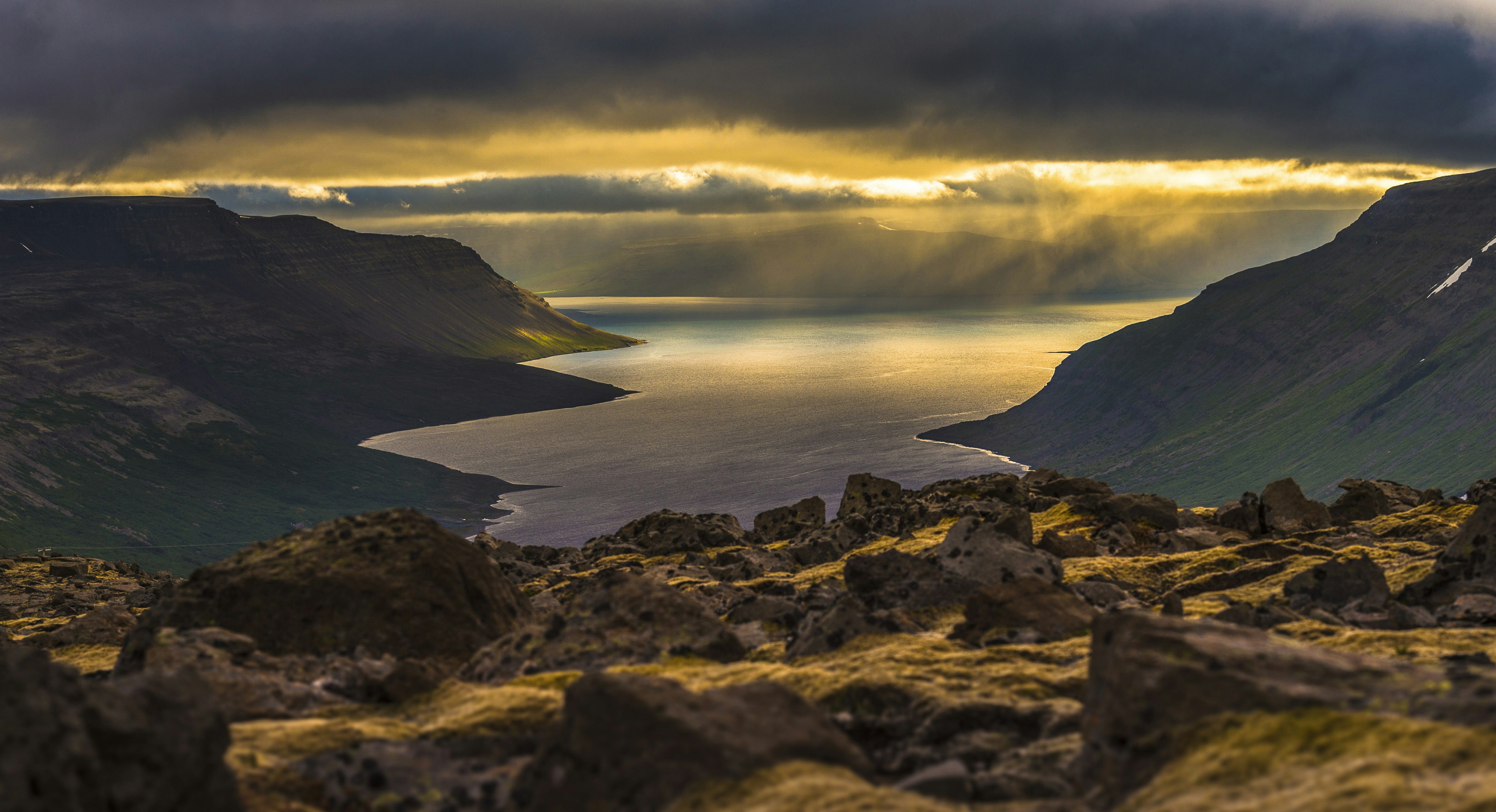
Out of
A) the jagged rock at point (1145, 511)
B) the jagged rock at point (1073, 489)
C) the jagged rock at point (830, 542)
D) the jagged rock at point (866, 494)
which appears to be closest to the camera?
the jagged rock at point (1145, 511)

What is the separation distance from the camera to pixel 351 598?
29438 mm

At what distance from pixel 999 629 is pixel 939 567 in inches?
355

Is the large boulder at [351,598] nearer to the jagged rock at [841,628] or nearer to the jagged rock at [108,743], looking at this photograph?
the jagged rock at [841,628]

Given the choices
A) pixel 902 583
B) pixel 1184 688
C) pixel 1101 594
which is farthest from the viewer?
pixel 902 583

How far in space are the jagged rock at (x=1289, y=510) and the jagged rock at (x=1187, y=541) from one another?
4670mm

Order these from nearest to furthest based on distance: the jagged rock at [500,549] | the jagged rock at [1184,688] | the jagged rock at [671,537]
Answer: the jagged rock at [1184,688], the jagged rock at [500,549], the jagged rock at [671,537]

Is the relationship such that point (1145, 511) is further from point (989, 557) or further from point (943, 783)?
point (943, 783)

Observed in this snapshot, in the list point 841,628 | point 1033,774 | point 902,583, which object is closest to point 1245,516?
point 902,583

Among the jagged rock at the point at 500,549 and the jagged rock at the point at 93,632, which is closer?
the jagged rock at the point at 93,632

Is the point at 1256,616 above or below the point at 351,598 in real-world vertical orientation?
below

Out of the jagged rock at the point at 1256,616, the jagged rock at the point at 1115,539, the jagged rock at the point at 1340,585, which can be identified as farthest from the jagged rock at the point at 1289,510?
the jagged rock at the point at 1256,616

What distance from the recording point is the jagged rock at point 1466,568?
3366 centimetres

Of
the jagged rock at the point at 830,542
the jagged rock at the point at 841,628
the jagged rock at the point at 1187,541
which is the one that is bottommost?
the jagged rock at the point at 830,542

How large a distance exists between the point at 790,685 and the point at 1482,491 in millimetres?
Answer: 54138
